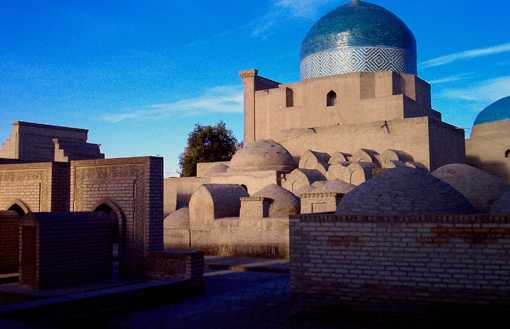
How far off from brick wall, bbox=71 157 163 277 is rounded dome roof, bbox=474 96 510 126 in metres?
22.3

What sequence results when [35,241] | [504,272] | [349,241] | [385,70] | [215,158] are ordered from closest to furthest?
[504,272], [349,241], [35,241], [385,70], [215,158]

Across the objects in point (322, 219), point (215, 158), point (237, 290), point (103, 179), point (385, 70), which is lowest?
point (237, 290)

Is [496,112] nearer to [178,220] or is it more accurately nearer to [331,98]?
[331,98]

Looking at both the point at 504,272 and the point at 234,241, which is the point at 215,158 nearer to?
the point at 234,241

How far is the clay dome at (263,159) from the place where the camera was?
20.0 metres

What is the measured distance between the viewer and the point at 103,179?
29.8ft

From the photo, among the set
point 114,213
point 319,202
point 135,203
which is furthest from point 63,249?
point 319,202

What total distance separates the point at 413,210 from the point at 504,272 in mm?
1685

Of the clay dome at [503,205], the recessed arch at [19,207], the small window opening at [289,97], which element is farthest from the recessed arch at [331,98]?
the recessed arch at [19,207]

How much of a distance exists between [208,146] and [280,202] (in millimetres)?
19145

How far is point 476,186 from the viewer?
10.9 metres

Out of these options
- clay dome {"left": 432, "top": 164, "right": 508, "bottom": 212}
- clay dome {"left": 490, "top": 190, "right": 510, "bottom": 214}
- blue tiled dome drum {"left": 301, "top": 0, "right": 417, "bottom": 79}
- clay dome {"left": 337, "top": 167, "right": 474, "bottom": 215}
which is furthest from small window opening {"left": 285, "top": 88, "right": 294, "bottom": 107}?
clay dome {"left": 337, "top": 167, "right": 474, "bottom": 215}

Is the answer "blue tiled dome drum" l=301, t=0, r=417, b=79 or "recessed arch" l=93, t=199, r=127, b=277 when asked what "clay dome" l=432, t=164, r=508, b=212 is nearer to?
"recessed arch" l=93, t=199, r=127, b=277

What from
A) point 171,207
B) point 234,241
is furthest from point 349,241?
point 171,207
